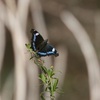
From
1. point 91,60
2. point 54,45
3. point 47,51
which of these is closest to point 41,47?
point 47,51

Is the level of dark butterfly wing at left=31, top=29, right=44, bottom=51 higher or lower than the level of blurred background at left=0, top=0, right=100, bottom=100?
lower

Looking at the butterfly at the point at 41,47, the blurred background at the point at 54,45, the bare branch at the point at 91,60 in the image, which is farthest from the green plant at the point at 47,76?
the bare branch at the point at 91,60

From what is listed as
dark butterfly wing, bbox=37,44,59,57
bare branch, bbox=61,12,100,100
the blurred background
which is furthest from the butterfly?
bare branch, bbox=61,12,100,100

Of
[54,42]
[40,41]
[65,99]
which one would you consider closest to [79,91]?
[65,99]

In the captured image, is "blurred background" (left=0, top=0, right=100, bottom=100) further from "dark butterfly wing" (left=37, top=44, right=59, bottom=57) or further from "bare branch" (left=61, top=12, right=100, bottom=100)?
"dark butterfly wing" (left=37, top=44, right=59, bottom=57)

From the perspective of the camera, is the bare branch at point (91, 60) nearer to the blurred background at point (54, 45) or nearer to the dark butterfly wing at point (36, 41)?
the blurred background at point (54, 45)

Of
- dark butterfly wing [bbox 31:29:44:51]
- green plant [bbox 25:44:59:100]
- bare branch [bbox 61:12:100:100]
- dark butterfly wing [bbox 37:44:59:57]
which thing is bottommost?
green plant [bbox 25:44:59:100]

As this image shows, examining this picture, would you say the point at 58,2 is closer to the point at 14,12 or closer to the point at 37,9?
the point at 37,9
